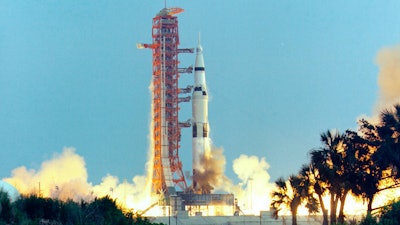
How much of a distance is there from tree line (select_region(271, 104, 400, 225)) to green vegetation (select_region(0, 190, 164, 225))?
87.4ft

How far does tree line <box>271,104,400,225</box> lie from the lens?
92.8m

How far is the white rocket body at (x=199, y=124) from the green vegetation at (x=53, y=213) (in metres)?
87.2

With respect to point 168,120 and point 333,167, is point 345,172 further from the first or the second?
point 168,120

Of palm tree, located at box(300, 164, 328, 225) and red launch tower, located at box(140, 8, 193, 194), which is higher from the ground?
red launch tower, located at box(140, 8, 193, 194)

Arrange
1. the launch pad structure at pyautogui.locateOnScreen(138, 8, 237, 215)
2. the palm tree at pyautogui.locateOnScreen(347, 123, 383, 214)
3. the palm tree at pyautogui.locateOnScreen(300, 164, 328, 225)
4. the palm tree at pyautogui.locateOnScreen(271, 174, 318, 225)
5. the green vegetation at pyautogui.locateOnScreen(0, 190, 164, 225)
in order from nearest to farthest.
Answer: the green vegetation at pyautogui.locateOnScreen(0, 190, 164, 225) → the palm tree at pyautogui.locateOnScreen(271, 174, 318, 225) → the palm tree at pyautogui.locateOnScreen(300, 164, 328, 225) → the palm tree at pyautogui.locateOnScreen(347, 123, 383, 214) → the launch pad structure at pyautogui.locateOnScreen(138, 8, 237, 215)

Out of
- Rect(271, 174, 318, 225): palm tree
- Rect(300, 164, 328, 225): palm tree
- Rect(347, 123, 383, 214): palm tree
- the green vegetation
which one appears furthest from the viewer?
Rect(347, 123, 383, 214): palm tree

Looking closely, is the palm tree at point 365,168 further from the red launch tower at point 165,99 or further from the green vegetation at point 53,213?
the red launch tower at point 165,99

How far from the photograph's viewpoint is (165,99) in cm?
15512

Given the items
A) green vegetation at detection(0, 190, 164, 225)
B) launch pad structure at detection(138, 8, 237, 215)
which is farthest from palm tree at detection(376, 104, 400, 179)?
launch pad structure at detection(138, 8, 237, 215)

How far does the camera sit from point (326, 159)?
94.4m

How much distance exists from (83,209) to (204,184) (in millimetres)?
90762

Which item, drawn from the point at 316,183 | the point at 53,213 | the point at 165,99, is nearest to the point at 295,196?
the point at 316,183

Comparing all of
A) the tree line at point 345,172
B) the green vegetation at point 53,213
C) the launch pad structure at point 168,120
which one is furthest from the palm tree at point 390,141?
the launch pad structure at point 168,120

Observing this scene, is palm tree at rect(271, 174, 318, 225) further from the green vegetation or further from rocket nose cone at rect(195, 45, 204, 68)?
rocket nose cone at rect(195, 45, 204, 68)
